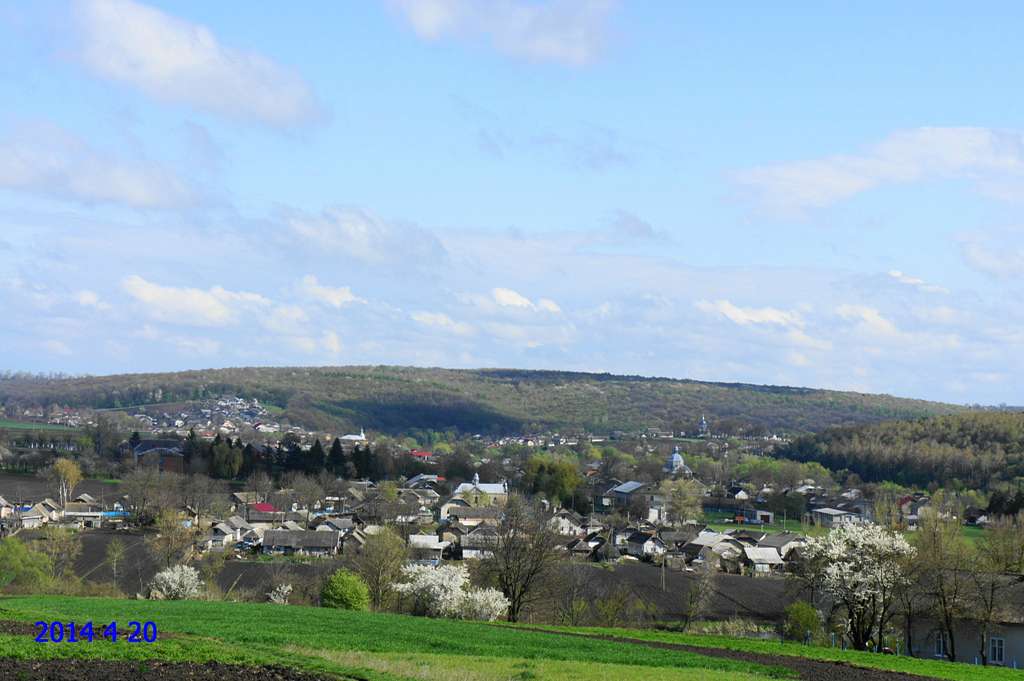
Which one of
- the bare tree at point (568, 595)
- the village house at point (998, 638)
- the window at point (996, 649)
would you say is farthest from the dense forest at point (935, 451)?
the window at point (996, 649)

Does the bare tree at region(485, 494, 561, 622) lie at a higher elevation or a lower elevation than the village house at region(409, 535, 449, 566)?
higher

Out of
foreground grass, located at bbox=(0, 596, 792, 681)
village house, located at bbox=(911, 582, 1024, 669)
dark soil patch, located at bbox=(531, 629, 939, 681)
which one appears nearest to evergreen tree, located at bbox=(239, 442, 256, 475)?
foreground grass, located at bbox=(0, 596, 792, 681)

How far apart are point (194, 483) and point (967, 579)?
73.8 metres

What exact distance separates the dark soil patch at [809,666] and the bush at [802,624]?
1156cm

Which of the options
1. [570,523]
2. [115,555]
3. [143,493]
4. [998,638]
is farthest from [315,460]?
[998,638]

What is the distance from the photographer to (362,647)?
24.9 m

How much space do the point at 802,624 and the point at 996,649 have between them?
22.1 feet

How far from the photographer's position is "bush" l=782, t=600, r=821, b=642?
39.6 m

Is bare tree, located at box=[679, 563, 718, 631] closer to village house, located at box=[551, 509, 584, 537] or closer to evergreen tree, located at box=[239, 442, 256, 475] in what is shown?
village house, located at box=[551, 509, 584, 537]

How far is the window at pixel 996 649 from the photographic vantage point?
3691 cm

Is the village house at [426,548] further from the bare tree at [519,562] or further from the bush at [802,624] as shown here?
the bush at [802,624]

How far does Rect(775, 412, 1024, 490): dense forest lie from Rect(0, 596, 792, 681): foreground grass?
93.8m

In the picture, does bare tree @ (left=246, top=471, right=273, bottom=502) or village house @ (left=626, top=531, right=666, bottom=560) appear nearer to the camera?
village house @ (left=626, top=531, right=666, bottom=560)

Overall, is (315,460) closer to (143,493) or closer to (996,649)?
(143,493)
